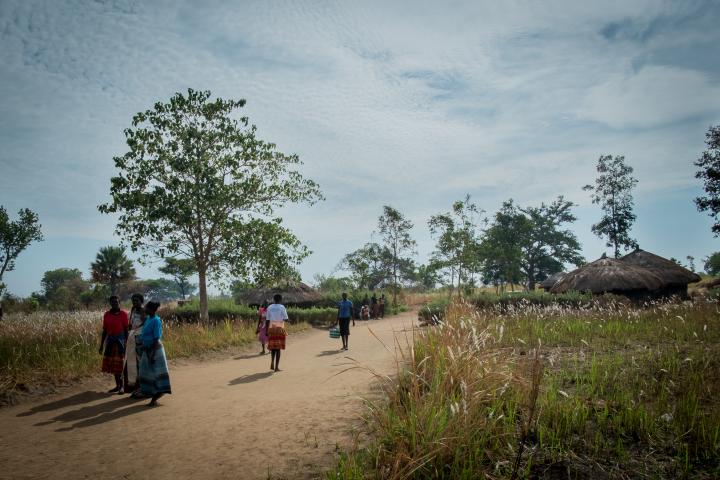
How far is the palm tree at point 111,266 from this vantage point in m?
41.1

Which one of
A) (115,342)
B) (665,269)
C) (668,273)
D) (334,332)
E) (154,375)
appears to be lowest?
(334,332)

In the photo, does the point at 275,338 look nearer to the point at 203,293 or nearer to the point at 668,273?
the point at 203,293

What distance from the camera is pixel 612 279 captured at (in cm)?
2411

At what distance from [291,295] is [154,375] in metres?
21.6

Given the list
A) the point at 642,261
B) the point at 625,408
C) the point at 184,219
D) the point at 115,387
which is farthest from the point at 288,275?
the point at 642,261

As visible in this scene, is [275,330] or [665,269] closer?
[275,330]

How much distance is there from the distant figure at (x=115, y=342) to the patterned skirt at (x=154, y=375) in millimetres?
971

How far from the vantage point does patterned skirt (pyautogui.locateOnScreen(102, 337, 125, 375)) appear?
24.8 ft

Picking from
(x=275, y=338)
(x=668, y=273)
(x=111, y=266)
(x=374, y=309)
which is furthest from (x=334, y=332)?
(x=111, y=266)

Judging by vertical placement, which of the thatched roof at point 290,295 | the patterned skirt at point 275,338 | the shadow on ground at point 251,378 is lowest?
the shadow on ground at point 251,378

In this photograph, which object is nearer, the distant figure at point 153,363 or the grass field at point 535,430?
the grass field at point 535,430

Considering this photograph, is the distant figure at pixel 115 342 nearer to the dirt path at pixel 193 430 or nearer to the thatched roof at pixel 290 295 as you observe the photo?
the dirt path at pixel 193 430

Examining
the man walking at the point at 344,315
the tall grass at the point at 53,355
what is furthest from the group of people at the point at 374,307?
the tall grass at the point at 53,355

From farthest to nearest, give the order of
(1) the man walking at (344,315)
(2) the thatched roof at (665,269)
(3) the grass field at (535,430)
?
(2) the thatched roof at (665,269) < (1) the man walking at (344,315) < (3) the grass field at (535,430)
